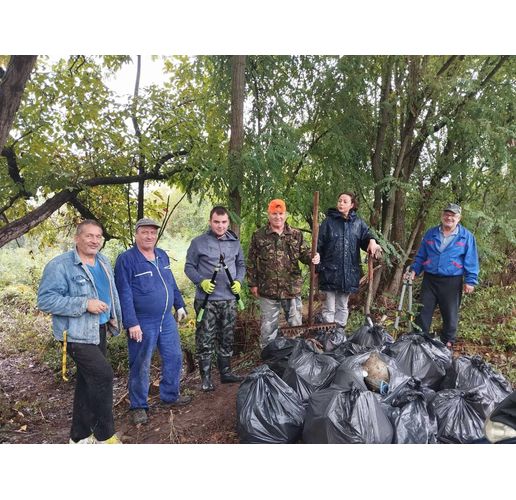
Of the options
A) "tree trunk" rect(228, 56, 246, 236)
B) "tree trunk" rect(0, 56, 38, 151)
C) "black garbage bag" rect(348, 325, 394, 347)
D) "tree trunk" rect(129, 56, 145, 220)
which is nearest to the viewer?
"tree trunk" rect(0, 56, 38, 151)

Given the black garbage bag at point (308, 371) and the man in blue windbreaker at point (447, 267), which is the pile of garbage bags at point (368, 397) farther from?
the man in blue windbreaker at point (447, 267)

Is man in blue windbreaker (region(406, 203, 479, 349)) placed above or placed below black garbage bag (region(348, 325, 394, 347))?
above

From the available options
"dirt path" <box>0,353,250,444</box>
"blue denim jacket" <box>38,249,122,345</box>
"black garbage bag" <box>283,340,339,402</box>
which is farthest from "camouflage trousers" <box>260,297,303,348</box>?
"blue denim jacket" <box>38,249,122,345</box>

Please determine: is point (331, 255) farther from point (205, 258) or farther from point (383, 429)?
point (383, 429)

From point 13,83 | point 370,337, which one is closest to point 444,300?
point 370,337

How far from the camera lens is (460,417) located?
2.67 meters

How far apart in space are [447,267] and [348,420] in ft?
7.83

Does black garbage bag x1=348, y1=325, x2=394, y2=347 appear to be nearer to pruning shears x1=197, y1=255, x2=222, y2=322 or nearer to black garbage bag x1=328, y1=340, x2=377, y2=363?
black garbage bag x1=328, y1=340, x2=377, y2=363

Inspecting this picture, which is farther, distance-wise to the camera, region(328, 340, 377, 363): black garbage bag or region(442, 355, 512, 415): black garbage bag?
region(328, 340, 377, 363): black garbage bag

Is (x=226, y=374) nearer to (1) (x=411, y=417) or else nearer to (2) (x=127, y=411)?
(2) (x=127, y=411)

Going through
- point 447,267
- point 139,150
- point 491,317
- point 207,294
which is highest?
point 139,150

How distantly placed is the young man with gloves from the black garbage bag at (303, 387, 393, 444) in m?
1.43

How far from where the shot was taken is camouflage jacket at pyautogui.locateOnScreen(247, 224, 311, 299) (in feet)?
13.1

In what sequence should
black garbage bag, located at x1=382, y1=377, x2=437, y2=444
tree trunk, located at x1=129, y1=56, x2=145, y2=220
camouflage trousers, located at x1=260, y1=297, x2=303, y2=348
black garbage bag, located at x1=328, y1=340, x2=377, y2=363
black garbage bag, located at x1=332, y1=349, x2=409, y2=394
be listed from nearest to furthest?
black garbage bag, located at x1=382, y1=377, x2=437, y2=444 < black garbage bag, located at x1=332, y1=349, x2=409, y2=394 < black garbage bag, located at x1=328, y1=340, x2=377, y2=363 < camouflage trousers, located at x1=260, y1=297, x2=303, y2=348 < tree trunk, located at x1=129, y1=56, x2=145, y2=220
